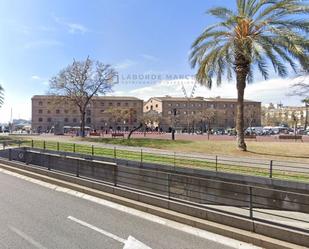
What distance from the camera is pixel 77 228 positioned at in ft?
23.2

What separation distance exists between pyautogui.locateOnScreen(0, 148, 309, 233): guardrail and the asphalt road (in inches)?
50.9

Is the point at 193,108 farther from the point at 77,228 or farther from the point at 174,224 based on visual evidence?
the point at 77,228

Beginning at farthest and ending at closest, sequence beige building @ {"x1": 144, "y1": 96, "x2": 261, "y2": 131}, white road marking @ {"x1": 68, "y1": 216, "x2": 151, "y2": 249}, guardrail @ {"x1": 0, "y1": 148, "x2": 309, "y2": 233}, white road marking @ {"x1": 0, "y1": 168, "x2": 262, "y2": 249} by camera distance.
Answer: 1. beige building @ {"x1": 144, "y1": 96, "x2": 261, "y2": 131}
2. guardrail @ {"x1": 0, "y1": 148, "x2": 309, "y2": 233}
3. white road marking @ {"x1": 0, "y1": 168, "x2": 262, "y2": 249}
4. white road marking @ {"x1": 68, "y1": 216, "x2": 151, "y2": 249}

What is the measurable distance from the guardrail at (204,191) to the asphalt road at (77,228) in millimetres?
1293

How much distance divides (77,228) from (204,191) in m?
5.06

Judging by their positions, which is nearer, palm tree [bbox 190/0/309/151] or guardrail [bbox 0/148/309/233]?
guardrail [bbox 0/148/309/233]

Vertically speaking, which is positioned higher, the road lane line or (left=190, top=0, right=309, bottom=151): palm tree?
(left=190, top=0, right=309, bottom=151): palm tree

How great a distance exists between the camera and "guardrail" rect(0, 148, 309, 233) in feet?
27.3

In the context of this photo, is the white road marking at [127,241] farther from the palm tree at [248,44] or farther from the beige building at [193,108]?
the beige building at [193,108]

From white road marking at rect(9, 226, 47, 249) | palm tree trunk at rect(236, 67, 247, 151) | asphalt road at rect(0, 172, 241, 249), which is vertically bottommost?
asphalt road at rect(0, 172, 241, 249)

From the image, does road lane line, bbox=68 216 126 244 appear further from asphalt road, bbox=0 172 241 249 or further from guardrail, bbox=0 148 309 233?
guardrail, bbox=0 148 309 233

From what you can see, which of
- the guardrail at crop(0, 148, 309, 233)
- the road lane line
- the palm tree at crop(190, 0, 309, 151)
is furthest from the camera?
the palm tree at crop(190, 0, 309, 151)

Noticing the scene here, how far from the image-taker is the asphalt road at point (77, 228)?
6.14 metres

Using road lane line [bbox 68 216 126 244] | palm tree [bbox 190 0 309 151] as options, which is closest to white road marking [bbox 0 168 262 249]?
road lane line [bbox 68 216 126 244]
